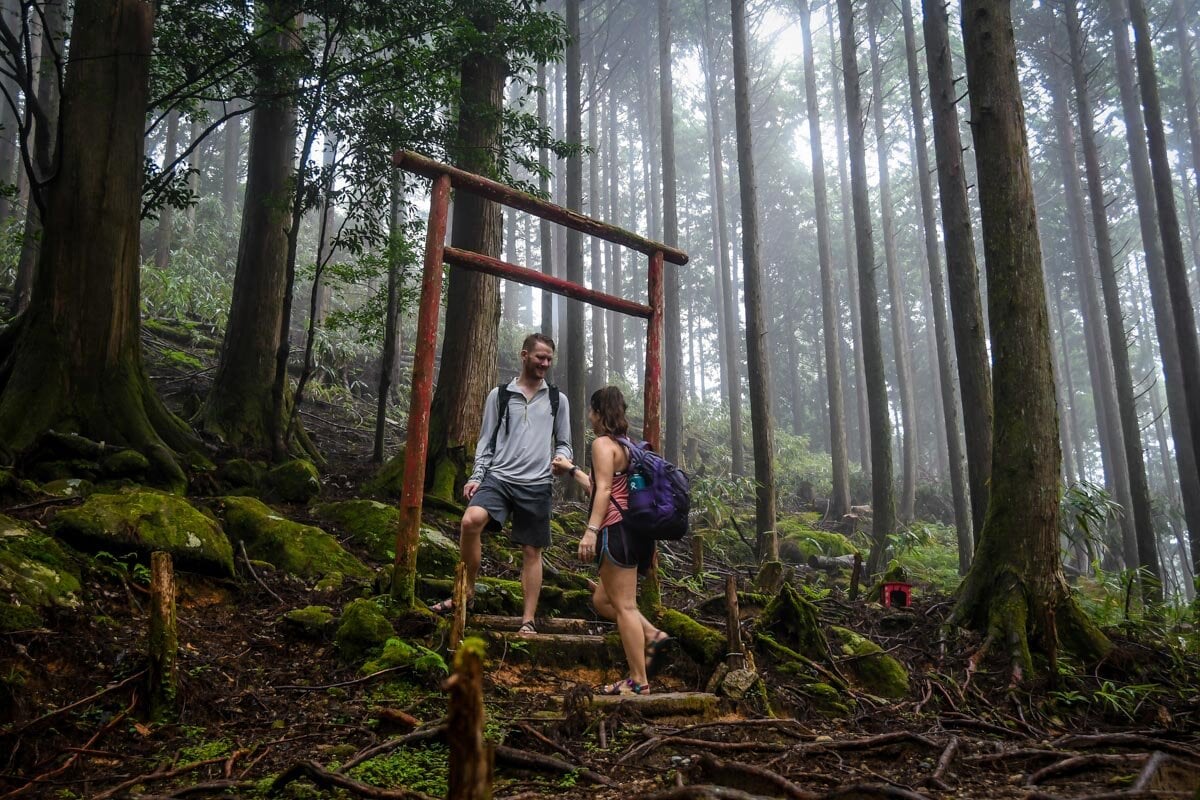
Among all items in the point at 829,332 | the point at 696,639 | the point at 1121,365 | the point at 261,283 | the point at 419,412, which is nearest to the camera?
the point at 419,412

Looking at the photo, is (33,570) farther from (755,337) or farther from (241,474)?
(755,337)

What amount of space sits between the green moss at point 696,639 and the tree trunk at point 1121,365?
6.00 metres

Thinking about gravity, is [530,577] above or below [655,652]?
above

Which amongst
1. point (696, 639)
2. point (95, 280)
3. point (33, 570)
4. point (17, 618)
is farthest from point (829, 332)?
point (17, 618)

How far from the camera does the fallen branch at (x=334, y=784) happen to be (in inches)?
104

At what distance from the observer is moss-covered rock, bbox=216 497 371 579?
5.91 m

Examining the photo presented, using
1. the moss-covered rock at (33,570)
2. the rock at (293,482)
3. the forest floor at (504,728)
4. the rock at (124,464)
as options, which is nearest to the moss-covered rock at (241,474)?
the rock at (293,482)

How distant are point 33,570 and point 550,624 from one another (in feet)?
10.3

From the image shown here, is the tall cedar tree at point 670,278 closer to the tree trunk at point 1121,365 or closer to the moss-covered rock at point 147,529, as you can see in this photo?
the tree trunk at point 1121,365

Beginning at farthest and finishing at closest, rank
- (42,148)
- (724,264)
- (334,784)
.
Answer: (724,264), (42,148), (334,784)

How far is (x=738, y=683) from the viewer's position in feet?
15.2

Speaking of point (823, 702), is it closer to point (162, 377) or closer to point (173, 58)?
point (173, 58)

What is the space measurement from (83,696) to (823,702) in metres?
4.20

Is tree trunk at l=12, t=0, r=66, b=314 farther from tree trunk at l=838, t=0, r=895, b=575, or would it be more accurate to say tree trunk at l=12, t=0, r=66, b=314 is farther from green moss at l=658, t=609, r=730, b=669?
tree trunk at l=838, t=0, r=895, b=575
